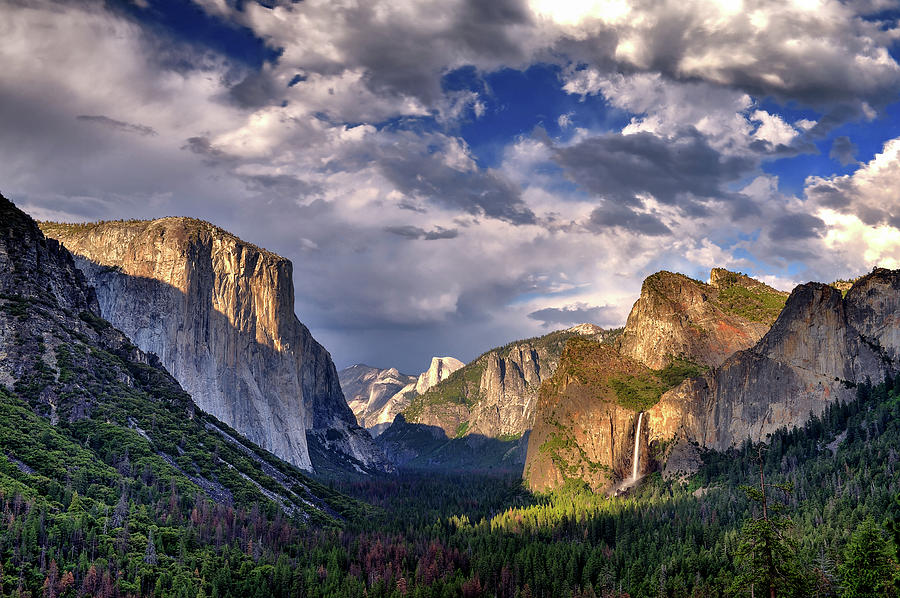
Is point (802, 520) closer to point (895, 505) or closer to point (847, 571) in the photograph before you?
point (895, 505)

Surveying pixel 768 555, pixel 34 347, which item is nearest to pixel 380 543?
pixel 34 347

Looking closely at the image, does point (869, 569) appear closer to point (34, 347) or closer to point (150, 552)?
point (150, 552)

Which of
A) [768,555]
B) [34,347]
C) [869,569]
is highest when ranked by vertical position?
[34,347]

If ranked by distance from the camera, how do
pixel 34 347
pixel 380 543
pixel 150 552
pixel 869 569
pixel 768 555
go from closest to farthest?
1. pixel 768 555
2. pixel 869 569
3. pixel 150 552
4. pixel 380 543
5. pixel 34 347

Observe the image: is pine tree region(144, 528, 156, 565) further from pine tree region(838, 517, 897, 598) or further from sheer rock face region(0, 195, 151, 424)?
pine tree region(838, 517, 897, 598)

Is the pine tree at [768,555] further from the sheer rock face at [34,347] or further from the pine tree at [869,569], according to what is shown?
the sheer rock face at [34,347]

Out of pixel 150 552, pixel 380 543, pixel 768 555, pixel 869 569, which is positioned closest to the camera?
pixel 768 555

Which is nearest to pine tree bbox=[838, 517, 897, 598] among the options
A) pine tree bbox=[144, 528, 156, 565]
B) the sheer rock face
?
pine tree bbox=[144, 528, 156, 565]

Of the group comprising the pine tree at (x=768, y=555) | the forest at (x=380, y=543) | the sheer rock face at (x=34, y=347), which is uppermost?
the sheer rock face at (x=34, y=347)

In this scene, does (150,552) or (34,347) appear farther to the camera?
(34,347)

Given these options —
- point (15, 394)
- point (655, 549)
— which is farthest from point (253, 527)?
point (655, 549)

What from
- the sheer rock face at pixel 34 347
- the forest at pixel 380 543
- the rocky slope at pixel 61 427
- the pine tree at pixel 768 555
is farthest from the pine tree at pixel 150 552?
the pine tree at pixel 768 555

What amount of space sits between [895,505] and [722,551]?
1371 inches

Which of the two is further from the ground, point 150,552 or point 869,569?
point 869,569
